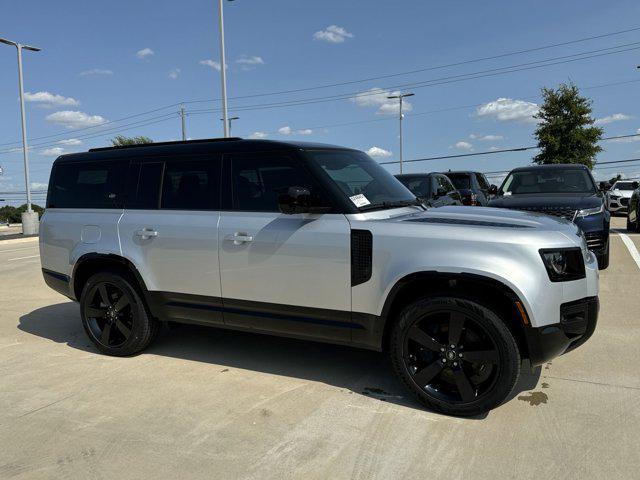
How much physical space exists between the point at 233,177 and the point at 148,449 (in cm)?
211

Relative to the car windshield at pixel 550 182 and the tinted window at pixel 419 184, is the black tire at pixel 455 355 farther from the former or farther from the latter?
the tinted window at pixel 419 184

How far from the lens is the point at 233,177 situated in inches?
166

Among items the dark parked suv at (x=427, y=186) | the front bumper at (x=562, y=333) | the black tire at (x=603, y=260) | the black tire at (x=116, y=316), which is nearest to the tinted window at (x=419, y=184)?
the dark parked suv at (x=427, y=186)

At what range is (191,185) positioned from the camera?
14.5ft

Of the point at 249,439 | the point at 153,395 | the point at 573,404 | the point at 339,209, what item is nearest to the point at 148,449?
the point at 249,439

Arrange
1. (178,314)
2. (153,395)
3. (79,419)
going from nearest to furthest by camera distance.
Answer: (79,419), (153,395), (178,314)

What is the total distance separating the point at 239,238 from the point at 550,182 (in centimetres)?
694

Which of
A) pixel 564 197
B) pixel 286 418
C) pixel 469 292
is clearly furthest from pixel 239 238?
pixel 564 197

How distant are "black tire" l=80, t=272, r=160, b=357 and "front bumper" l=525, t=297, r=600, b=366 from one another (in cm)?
324

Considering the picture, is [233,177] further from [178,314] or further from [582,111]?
[582,111]

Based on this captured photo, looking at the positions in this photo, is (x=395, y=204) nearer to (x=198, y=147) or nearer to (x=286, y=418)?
(x=198, y=147)

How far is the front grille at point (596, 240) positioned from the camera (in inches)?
291

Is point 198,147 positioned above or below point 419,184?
above

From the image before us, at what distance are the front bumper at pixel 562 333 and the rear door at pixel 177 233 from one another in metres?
2.39
